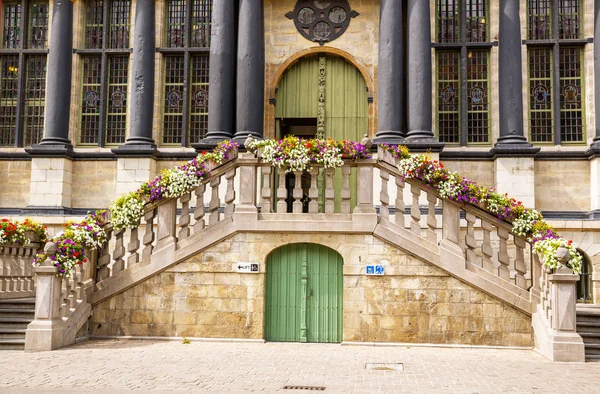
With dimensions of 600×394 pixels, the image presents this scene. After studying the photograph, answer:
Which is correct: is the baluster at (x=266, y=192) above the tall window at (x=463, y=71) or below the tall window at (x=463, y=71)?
below

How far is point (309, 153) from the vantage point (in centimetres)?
1207

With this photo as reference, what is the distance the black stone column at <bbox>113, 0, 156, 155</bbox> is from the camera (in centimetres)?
1683

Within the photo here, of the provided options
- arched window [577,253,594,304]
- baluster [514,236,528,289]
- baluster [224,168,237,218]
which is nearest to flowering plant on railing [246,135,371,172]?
baluster [224,168,237,218]

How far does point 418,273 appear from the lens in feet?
38.4

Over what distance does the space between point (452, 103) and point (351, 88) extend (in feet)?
8.47

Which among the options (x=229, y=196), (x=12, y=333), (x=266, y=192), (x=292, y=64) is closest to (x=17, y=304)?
(x=12, y=333)

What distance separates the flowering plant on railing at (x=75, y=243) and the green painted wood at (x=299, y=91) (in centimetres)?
664

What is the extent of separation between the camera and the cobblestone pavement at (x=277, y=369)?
26.6 ft

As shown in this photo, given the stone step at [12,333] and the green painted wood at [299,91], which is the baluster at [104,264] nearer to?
the stone step at [12,333]

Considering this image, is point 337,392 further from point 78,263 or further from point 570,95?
point 570,95

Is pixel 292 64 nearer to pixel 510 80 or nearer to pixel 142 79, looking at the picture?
pixel 142 79

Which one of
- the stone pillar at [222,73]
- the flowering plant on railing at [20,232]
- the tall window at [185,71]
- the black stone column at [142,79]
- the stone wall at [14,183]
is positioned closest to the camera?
the flowering plant on railing at [20,232]

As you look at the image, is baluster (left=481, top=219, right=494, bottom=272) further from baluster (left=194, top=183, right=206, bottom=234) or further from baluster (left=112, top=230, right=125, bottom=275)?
baluster (left=112, top=230, right=125, bottom=275)

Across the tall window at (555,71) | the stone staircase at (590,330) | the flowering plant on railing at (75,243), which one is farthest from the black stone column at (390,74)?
the flowering plant on railing at (75,243)
